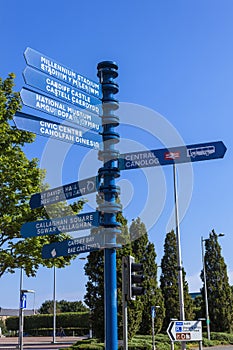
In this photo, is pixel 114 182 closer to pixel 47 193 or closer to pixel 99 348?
pixel 47 193

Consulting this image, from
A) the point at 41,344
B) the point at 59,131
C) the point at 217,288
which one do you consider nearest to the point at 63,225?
the point at 59,131

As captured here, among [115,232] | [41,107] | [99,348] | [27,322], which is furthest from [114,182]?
[27,322]

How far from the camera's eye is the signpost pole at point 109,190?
286 inches

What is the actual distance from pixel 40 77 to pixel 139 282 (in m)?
3.38

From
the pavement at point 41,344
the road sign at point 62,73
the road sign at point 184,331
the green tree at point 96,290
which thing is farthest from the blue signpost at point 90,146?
the pavement at point 41,344

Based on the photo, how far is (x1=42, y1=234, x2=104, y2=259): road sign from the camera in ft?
24.6

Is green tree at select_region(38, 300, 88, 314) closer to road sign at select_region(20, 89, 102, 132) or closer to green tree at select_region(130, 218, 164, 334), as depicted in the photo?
green tree at select_region(130, 218, 164, 334)

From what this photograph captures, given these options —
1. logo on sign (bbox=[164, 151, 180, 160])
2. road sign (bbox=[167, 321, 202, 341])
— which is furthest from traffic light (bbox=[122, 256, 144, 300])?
A: road sign (bbox=[167, 321, 202, 341])

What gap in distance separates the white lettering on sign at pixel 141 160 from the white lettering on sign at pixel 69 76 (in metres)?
1.16

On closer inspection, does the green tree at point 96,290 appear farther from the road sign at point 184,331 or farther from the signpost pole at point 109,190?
the signpost pole at point 109,190

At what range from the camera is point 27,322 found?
7831 cm

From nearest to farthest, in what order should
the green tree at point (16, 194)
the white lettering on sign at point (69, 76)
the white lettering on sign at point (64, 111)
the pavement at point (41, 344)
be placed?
1. the white lettering on sign at point (64, 111)
2. the white lettering on sign at point (69, 76)
3. the green tree at point (16, 194)
4. the pavement at point (41, 344)

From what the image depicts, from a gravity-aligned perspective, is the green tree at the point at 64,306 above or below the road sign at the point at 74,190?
below

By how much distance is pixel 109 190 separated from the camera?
766 centimetres
